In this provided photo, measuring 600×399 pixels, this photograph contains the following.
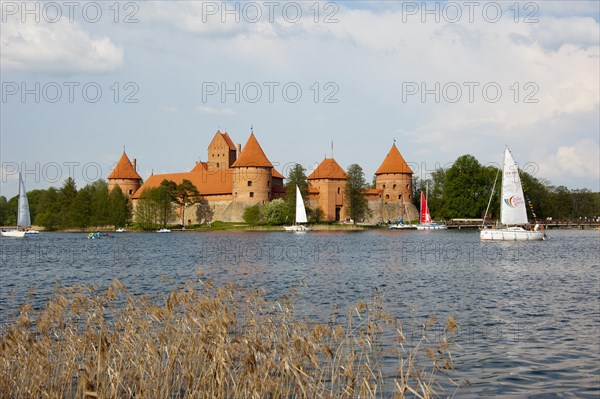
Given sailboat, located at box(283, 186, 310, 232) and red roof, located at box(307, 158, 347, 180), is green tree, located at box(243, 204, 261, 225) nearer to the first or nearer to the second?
sailboat, located at box(283, 186, 310, 232)

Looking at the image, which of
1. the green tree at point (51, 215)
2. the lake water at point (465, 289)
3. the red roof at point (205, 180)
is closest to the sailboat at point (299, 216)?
the red roof at point (205, 180)

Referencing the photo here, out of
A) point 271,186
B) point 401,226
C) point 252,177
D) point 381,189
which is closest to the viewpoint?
point 401,226

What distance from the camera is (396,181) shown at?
288ft

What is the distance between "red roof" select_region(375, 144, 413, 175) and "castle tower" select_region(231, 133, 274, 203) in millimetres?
15237

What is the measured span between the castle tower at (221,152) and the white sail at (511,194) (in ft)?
181

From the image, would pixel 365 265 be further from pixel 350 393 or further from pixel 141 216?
pixel 141 216

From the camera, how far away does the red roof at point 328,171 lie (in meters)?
85.9

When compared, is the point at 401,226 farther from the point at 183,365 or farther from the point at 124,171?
the point at 183,365

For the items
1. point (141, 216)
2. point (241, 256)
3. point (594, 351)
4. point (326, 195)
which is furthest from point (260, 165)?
point (594, 351)

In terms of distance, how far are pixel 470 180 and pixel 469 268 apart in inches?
2144

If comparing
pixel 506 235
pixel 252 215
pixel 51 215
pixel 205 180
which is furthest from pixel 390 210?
pixel 51 215

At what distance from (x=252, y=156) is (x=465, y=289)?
66.9 metres

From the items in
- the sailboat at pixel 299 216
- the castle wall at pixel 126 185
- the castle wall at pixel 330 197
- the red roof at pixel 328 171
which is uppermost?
the red roof at pixel 328 171

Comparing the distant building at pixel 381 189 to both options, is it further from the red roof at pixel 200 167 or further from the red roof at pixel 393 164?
the red roof at pixel 200 167
